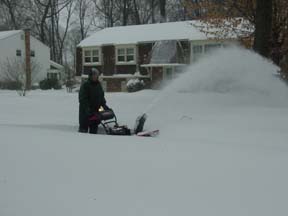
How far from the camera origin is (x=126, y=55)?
36.2 m

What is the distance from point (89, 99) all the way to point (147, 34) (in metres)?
27.3

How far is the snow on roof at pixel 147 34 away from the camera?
3306 centimetres

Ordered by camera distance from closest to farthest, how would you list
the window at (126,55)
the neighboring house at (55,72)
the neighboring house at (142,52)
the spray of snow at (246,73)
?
1. the spray of snow at (246,73)
2. the neighboring house at (142,52)
3. the window at (126,55)
4. the neighboring house at (55,72)

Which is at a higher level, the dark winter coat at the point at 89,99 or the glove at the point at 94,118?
the dark winter coat at the point at 89,99

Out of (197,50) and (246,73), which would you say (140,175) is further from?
(197,50)

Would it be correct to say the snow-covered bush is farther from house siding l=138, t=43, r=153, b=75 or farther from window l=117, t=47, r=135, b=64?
window l=117, t=47, r=135, b=64

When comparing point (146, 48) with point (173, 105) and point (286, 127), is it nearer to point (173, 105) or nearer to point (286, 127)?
point (173, 105)

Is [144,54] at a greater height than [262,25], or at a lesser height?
lesser

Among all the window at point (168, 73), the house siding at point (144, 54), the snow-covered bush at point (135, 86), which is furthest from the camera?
the house siding at point (144, 54)

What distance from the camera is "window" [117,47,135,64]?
1415 inches

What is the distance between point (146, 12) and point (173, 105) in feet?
131

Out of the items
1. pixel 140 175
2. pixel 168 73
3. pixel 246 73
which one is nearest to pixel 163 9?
pixel 168 73

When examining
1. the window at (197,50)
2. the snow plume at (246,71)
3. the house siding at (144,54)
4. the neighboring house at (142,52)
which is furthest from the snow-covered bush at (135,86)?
the snow plume at (246,71)

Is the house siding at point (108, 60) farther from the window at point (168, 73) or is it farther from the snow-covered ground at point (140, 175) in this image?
the snow-covered ground at point (140, 175)
